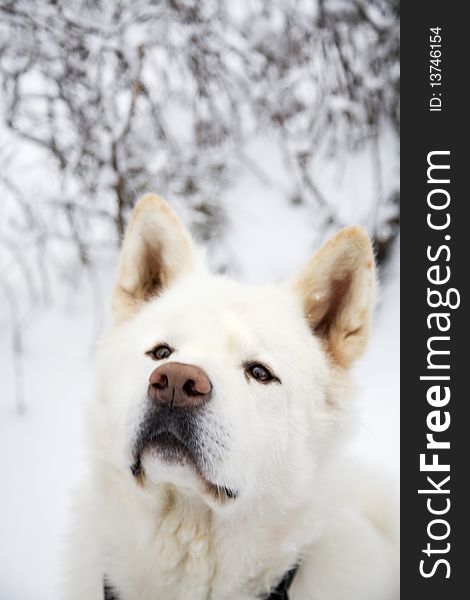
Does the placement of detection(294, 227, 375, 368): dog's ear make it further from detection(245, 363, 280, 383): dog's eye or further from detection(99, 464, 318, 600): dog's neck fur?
detection(99, 464, 318, 600): dog's neck fur

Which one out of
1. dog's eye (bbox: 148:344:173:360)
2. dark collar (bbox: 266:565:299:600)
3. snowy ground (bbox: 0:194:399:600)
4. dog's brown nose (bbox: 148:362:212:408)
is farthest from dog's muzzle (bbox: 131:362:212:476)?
snowy ground (bbox: 0:194:399:600)

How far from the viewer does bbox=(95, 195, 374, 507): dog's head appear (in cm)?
168

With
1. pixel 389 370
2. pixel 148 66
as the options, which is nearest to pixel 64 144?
pixel 148 66

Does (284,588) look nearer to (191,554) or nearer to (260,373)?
(191,554)

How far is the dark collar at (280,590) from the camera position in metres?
→ 2.00

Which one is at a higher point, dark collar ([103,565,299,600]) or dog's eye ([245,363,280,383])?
A: dog's eye ([245,363,280,383])

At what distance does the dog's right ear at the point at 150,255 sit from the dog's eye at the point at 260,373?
63cm

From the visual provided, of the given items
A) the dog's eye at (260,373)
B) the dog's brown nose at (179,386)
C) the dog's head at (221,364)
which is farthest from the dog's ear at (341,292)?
the dog's brown nose at (179,386)

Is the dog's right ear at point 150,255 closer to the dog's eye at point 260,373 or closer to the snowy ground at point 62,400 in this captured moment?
the dog's eye at point 260,373

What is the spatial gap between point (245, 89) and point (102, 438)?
3792 mm

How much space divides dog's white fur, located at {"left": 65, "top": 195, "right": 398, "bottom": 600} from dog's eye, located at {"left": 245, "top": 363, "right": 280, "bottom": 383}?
26 mm

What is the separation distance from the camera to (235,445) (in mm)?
1731

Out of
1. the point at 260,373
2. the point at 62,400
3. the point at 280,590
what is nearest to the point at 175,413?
the point at 260,373

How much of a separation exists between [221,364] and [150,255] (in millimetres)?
794
